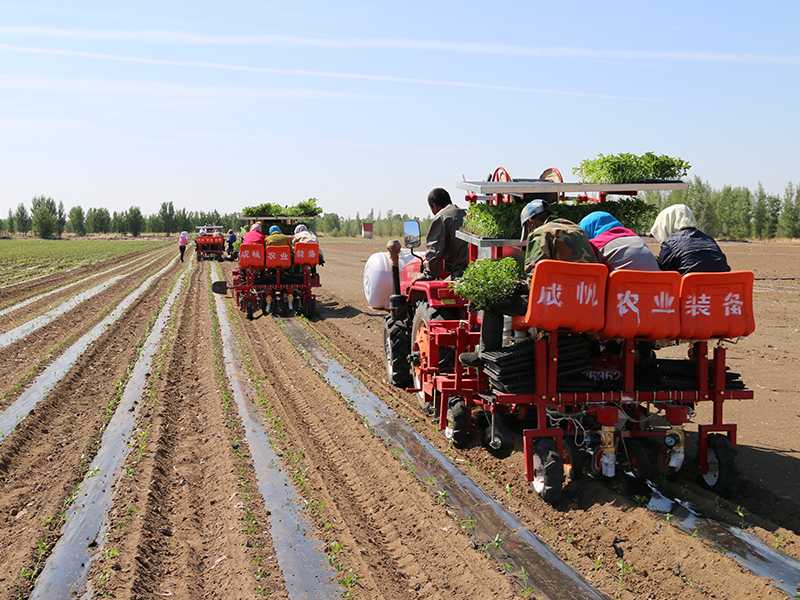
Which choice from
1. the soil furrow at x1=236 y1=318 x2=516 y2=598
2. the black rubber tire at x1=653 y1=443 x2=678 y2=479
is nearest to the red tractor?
the soil furrow at x1=236 y1=318 x2=516 y2=598

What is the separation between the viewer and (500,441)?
5.15 metres

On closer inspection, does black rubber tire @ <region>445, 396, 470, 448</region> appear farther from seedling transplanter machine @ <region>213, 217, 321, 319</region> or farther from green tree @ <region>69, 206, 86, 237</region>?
green tree @ <region>69, 206, 86, 237</region>

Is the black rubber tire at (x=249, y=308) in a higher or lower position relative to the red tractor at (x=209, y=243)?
lower

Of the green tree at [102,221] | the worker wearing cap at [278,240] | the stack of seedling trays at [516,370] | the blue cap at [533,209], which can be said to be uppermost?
the green tree at [102,221]

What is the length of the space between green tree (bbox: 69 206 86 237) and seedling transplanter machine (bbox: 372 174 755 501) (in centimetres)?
11866

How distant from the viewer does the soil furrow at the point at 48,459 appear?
13.3ft

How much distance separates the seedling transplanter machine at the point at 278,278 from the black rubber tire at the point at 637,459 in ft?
33.3

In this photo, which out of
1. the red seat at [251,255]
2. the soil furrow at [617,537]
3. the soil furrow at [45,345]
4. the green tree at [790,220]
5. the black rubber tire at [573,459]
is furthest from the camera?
the green tree at [790,220]

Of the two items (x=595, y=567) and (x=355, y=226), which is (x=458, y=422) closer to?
(x=595, y=567)

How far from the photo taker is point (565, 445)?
175 inches

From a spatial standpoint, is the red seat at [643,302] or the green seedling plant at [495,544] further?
Answer: the red seat at [643,302]

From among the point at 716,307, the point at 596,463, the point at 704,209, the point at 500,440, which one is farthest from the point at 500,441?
the point at 704,209

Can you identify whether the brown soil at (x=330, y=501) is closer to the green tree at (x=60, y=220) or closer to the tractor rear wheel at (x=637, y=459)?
the tractor rear wheel at (x=637, y=459)

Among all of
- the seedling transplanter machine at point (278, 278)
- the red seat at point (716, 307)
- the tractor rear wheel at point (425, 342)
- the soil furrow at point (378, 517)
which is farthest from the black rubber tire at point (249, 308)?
the red seat at point (716, 307)
